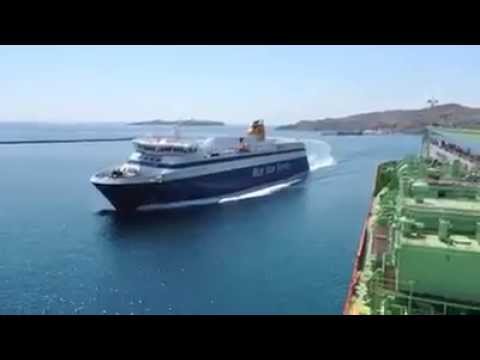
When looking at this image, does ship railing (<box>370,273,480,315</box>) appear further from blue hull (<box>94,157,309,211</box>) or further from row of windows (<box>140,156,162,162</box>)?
row of windows (<box>140,156,162,162</box>)

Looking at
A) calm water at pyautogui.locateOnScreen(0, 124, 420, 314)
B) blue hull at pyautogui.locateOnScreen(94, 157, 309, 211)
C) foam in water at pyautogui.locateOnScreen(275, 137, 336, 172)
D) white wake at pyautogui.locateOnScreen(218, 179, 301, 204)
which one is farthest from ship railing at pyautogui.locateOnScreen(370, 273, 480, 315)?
foam in water at pyautogui.locateOnScreen(275, 137, 336, 172)

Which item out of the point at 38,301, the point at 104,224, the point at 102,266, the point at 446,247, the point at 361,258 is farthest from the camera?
the point at 104,224

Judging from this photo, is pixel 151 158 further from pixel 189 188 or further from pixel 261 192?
pixel 261 192

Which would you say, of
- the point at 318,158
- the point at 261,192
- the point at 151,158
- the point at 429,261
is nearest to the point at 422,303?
the point at 429,261

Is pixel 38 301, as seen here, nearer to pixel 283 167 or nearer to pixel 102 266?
pixel 102 266

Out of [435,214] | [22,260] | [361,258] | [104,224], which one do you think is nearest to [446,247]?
[435,214]
